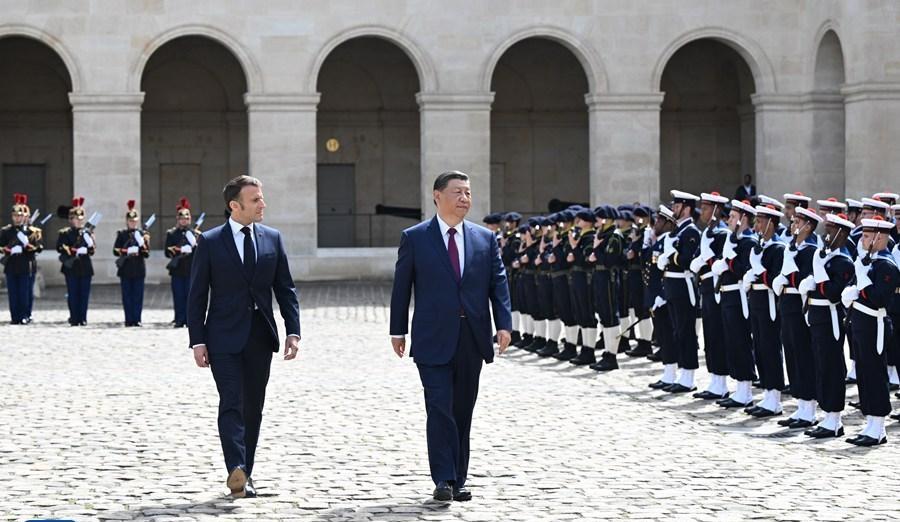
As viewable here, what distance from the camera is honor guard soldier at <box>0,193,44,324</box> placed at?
23.3 m

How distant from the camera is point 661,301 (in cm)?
1639

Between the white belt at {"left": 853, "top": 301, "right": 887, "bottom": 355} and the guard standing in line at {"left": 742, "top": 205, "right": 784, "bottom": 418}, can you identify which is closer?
the white belt at {"left": 853, "top": 301, "right": 887, "bottom": 355}

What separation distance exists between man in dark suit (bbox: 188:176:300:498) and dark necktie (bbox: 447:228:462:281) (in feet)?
3.12

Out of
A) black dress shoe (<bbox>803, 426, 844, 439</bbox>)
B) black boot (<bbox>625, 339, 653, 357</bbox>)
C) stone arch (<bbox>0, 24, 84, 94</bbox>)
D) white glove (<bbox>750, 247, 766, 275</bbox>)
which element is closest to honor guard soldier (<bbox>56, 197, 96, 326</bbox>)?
stone arch (<bbox>0, 24, 84, 94</bbox>)

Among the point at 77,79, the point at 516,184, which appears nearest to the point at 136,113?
the point at 77,79

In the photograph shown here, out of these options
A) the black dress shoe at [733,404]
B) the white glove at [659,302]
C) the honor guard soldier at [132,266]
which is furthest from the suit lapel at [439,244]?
the honor guard soldier at [132,266]

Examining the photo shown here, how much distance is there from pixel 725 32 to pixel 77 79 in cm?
1224

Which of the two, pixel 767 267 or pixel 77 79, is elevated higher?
pixel 77 79

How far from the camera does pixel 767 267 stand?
532 inches

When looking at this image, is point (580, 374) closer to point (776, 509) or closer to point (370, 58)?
point (776, 509)

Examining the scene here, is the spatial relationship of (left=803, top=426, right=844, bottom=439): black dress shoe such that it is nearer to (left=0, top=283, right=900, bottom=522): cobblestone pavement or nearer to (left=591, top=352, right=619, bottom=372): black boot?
(left=0, top=283, right=900, bottom=522): cobblestone pavement

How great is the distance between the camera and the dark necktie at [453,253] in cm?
964

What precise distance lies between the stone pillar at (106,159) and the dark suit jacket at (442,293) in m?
21.1

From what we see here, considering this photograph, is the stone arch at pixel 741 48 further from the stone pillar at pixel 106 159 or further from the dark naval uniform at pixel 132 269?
the dark naval uniform at pixel 132 269
